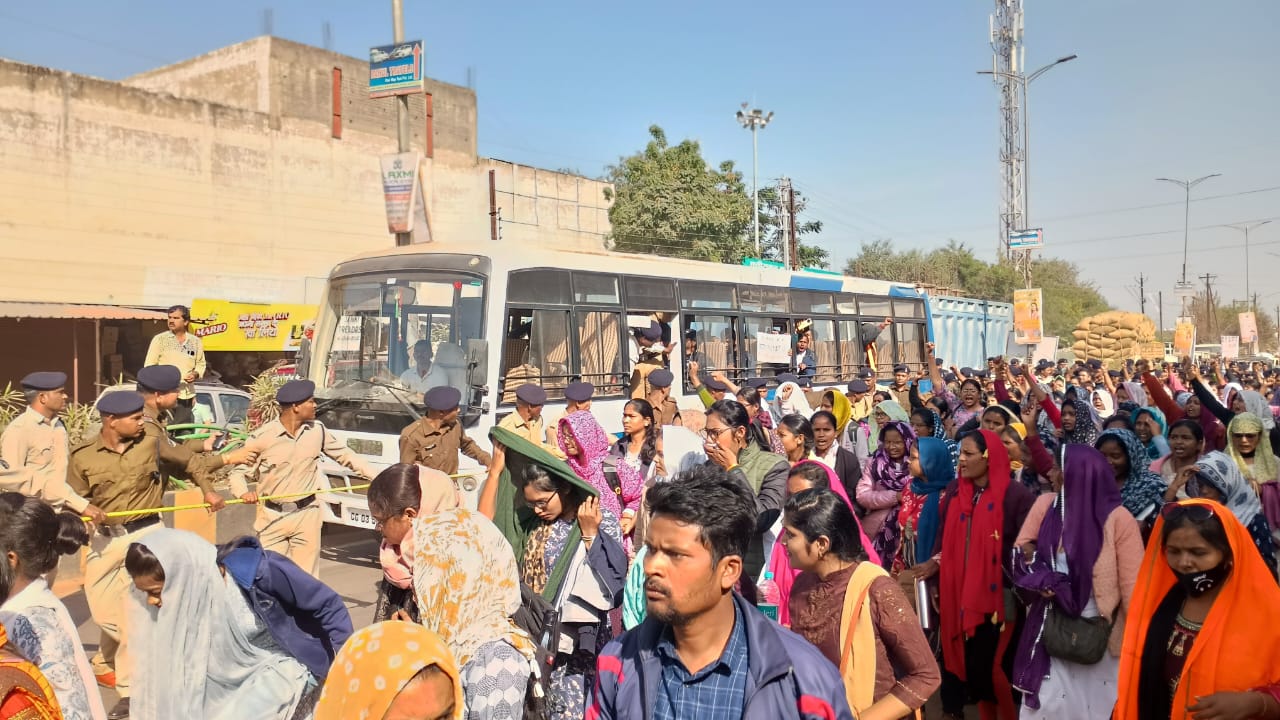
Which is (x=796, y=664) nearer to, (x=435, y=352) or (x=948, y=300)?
(x=435, y=352)

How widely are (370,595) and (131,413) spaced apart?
273 centimetres

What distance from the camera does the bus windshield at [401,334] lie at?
9.16m

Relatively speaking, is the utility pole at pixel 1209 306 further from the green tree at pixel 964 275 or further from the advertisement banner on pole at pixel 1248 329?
the advertisement banner on pole at pixel 1248 329

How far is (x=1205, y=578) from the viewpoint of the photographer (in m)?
3.35

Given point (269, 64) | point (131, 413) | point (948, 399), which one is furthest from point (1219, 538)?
point (269, 64)

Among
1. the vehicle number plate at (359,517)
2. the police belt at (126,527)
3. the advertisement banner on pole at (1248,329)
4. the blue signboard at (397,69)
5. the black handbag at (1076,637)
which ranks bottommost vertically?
the vehicle number plate at (359,517)

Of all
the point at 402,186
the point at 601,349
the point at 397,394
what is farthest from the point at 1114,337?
the point at 397,394

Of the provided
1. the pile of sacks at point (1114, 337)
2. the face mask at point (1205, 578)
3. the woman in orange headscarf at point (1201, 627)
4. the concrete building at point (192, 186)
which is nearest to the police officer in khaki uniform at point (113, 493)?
the woman in orange headscarf at point (1201, 627)

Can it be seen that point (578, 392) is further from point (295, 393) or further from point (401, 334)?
point (295, 393)

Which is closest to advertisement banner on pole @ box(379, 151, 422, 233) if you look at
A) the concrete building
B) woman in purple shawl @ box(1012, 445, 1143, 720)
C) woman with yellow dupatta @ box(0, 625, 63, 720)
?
the concrete building

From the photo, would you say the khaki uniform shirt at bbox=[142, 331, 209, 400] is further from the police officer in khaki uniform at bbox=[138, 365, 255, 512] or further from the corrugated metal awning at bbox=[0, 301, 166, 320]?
the corrugated metal awning at bbox=[0, 301, 166, 320]

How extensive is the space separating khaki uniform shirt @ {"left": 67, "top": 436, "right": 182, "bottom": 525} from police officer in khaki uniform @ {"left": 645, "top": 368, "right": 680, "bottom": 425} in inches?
166

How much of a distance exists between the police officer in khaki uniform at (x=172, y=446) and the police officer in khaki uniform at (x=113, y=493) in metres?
0.11

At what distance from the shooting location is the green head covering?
4.07m
